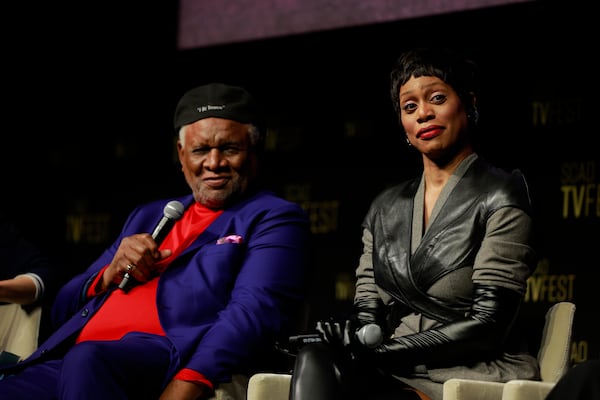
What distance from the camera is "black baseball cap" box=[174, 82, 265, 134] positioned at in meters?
3.07

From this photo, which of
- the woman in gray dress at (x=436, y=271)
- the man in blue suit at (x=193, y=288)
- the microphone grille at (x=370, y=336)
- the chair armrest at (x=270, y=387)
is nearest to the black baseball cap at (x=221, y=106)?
the man in blue suit at (x=193, y=288)

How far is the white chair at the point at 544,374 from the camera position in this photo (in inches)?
83.6

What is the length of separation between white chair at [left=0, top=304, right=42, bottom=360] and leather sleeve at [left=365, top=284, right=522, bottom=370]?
1.35 meters

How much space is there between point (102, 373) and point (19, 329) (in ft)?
2.80

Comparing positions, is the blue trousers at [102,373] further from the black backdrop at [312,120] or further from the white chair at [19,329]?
the black backdrop at [312,120]

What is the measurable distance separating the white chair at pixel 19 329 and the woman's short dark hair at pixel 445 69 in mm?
1446

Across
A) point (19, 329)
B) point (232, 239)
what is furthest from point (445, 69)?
point (19, 329)

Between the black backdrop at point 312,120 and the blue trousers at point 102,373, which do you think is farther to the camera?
the black backdrop at point 312,120

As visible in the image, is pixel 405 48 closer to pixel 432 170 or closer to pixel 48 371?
pixel 432 170

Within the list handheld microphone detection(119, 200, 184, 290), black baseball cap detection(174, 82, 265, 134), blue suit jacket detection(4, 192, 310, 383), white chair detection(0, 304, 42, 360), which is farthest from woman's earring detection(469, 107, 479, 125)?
white chair detection(0, 304, 42, 360)

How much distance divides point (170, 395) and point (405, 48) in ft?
6.92

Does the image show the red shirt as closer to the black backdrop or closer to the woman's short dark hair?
the woman's short dark hair

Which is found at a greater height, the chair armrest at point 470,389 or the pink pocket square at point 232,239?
the pink pocket square at point 232,239

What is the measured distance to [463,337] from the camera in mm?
2350
